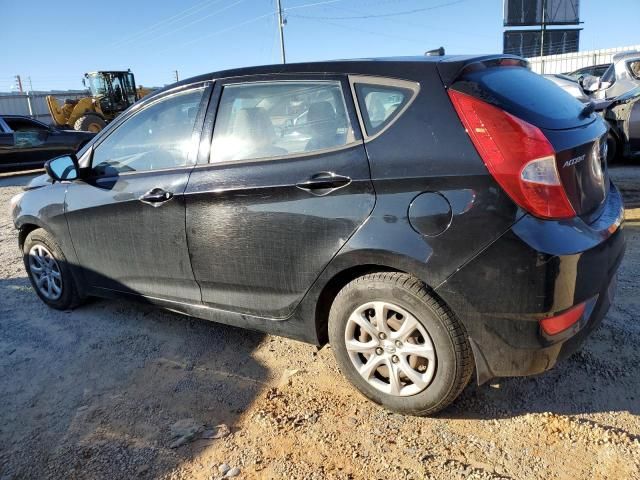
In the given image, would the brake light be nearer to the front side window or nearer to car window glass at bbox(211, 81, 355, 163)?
car window glass at bbox(211, 81, 355, 163)

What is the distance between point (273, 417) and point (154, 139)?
6.30 ft

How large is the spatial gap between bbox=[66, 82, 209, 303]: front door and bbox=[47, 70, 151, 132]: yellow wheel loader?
17122mm

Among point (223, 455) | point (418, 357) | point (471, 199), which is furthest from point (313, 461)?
point (471, 199)

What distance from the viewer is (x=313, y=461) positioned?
7.43 feet

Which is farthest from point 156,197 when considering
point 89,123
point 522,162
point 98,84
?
point 98,84

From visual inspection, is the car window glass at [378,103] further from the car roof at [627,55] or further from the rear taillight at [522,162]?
the car roof at [627,55]

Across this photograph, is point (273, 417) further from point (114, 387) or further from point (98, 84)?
point (98, 84)

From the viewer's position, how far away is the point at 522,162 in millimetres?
2039

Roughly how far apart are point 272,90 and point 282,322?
1299 millimetres

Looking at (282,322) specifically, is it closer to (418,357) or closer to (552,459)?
(418,357)

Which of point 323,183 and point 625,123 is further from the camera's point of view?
point 625,123

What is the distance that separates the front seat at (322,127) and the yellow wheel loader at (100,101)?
18567 mm

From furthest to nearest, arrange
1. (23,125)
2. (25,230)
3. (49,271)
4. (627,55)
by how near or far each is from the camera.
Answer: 1. (23,125)
2. (627,55)
3. (25,230)
4. (49,271)

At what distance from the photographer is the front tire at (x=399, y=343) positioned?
225 centimetres
